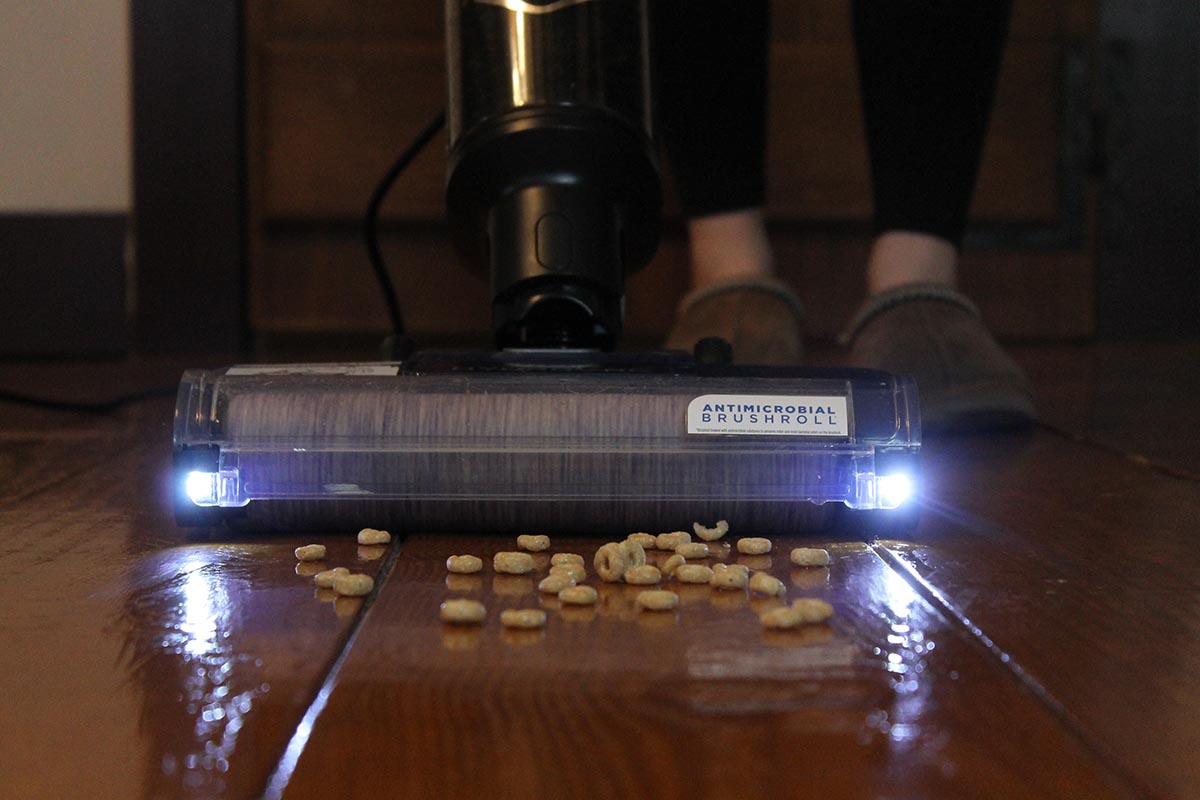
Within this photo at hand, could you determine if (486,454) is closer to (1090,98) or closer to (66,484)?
(66,484)

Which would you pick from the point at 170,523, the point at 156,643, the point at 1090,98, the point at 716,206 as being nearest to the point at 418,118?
the point at 716,206

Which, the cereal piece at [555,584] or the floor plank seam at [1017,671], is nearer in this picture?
the floor plank seam at [1017,671]

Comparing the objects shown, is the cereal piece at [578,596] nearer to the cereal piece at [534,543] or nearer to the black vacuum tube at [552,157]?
the cereal piece at [534,543]

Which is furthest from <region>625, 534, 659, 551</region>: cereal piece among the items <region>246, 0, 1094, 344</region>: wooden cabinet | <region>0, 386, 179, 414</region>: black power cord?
<region>246, 0, 1094, 344</region>: wooden cabinet

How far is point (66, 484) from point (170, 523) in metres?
0.17

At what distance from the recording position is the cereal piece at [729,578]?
0.52 m

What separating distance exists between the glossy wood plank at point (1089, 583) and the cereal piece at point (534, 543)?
0.18 m

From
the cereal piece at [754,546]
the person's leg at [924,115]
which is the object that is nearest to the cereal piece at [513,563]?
the cereal piece at [754,546]

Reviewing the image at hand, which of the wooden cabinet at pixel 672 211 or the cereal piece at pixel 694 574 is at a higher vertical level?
the wooden cabinet at pixel 672 211

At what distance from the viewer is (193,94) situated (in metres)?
1.92

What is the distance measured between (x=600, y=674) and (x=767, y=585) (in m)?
0.13

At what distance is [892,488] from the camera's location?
2.03ft

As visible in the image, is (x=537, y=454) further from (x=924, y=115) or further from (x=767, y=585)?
(x=924, y=115)

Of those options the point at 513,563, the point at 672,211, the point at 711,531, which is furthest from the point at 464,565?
the point at 672,211
